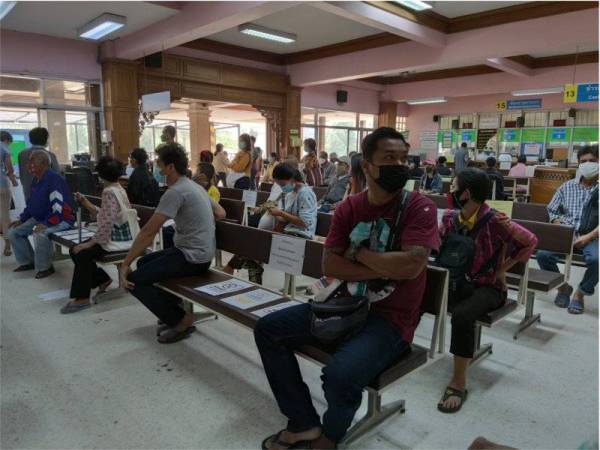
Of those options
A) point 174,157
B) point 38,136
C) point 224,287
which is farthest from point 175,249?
point 38,136

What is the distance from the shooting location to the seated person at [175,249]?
2588 mm

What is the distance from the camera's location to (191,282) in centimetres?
263

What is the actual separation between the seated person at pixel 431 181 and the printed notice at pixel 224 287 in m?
5.53

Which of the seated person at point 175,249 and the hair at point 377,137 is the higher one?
the hair at point 377,137

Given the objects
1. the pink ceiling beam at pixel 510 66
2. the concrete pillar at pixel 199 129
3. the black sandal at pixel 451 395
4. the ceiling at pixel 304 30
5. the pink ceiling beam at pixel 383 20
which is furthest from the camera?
the concrete pillar at pixel 199 129

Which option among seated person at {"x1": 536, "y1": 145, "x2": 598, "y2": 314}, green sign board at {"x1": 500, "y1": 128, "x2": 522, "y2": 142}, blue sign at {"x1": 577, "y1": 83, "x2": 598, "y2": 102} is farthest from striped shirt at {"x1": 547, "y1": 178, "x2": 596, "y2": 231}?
green sign board at {"x1": 500, "y1": 128, "x2": 522, "y2": 142}

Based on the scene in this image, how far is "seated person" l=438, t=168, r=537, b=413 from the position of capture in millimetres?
2129

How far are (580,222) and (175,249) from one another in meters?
3.18

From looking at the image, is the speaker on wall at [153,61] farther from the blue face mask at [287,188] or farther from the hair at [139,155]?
the blue face mask at [287,188]

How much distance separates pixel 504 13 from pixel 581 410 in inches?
249

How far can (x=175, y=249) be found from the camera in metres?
2.77

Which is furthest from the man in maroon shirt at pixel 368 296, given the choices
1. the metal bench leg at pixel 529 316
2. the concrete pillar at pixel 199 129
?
the concrete pillar at pixel 199 129

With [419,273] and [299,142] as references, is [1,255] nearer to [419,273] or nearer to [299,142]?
[419,273]

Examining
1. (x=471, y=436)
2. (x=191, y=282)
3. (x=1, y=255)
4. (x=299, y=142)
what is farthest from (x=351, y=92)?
(x=471, y=436)
